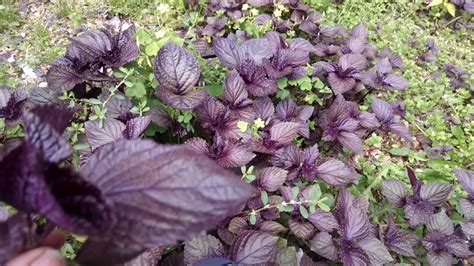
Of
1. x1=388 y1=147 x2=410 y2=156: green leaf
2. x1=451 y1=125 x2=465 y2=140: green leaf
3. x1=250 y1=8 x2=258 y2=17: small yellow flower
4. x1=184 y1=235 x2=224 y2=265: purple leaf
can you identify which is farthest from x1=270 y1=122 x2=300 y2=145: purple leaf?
x1=451 y1=125 x2=465 y2=140: green leaf

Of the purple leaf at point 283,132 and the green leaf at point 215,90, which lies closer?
the purple leaf at point 283,132

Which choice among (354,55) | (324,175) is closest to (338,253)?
(324,175)

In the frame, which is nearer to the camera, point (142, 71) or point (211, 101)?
point (211, 101)

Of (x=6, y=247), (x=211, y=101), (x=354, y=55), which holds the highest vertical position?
(x=6, y=247)

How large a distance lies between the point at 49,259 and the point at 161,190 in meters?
0.14

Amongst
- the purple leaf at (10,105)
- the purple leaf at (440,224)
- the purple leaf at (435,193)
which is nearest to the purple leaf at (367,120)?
the purple leaf at (435,193)

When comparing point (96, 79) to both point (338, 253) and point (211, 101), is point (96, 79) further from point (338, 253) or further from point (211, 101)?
point (338, 253)

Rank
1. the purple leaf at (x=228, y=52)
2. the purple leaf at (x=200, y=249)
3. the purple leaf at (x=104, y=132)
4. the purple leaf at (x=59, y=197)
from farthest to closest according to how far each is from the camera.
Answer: the purple leaf at (x=228, y=52)
the purple leaf at (x=104, y=132)
the purple leaf at (x=200, y=249)
the purple leaf at (x=59, y=197)

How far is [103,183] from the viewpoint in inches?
17.7

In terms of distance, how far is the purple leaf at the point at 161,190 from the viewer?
1.38ft

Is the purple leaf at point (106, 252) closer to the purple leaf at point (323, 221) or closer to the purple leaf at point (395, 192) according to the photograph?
the purple leaf at point (323, 221)

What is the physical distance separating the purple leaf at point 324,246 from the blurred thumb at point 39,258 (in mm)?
1118

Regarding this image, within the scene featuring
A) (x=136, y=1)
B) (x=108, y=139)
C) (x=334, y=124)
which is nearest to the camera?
(x=108, y=139)

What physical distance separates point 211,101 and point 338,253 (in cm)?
67
